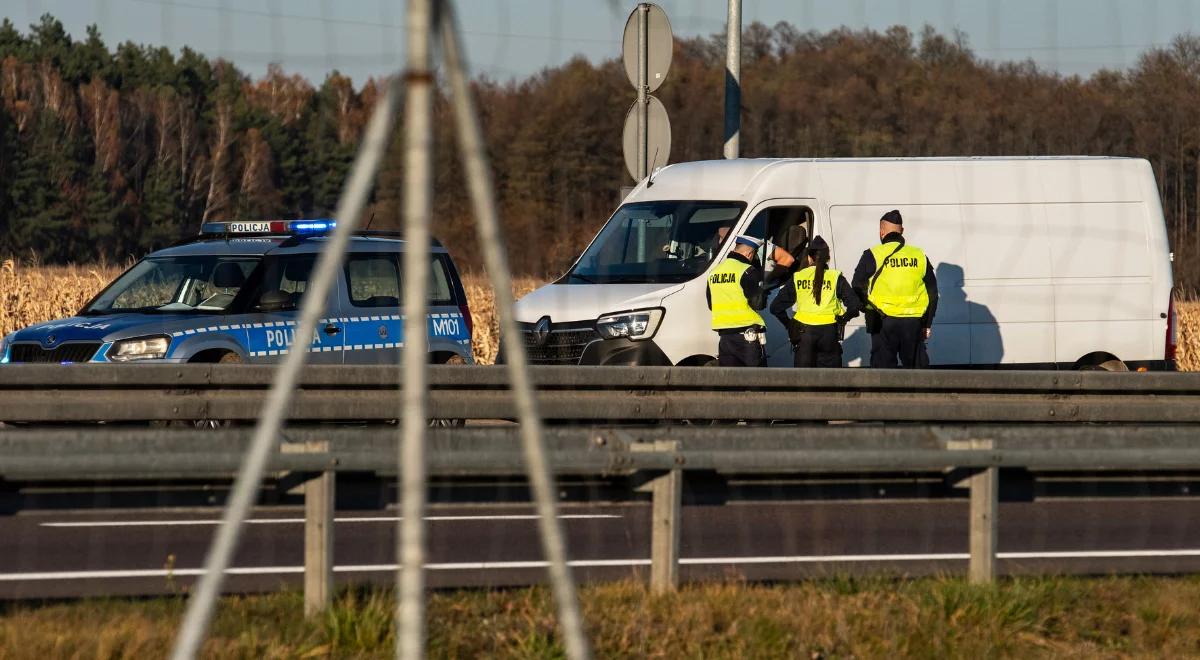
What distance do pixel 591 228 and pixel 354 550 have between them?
64.9 feet

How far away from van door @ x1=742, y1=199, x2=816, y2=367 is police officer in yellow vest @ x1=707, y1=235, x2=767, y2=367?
800mm

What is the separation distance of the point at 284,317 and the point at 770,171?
4.14 meters

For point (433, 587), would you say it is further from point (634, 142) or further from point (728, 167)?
point (634, 142)

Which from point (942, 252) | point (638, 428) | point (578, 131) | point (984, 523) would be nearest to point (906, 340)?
point (942, 252)

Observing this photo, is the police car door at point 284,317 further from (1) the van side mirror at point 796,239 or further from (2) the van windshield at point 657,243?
(1) the van side mirror at point 796,239

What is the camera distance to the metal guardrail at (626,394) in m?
9.48

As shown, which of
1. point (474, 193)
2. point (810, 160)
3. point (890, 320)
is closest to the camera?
point (474, 193)

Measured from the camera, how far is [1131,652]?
5566 mm

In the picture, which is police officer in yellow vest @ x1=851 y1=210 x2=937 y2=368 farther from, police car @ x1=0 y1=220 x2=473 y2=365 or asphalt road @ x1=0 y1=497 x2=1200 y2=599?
police car @ x1=0 y1=220 x2=473 y2=365

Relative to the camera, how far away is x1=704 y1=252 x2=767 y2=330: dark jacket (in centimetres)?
1230

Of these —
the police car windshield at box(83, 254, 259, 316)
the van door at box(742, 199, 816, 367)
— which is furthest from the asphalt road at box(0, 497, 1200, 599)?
the van door at box(742, 199, 816, 367)

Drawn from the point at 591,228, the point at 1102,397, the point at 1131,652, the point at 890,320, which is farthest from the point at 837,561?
the point at 591,228

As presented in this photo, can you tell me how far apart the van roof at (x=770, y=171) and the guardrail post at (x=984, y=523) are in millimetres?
7426

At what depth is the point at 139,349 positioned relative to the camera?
11398 mm
